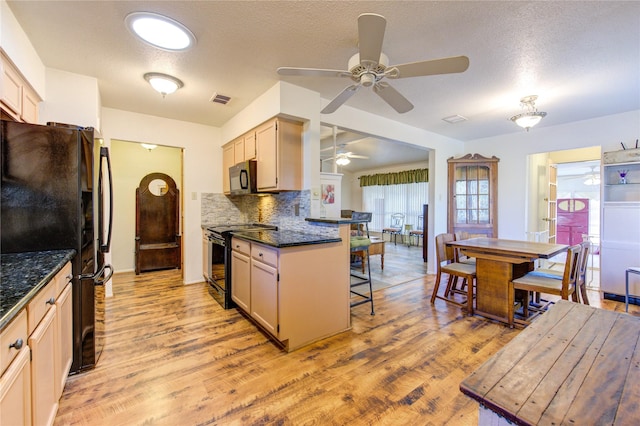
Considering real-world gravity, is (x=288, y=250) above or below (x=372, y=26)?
below

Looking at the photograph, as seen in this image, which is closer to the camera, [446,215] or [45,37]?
[45,37]

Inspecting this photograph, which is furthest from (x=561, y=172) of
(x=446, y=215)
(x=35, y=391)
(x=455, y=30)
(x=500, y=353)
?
(x=35, y=391)

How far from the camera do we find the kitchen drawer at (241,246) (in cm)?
271

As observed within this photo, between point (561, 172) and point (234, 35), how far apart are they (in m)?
8.35

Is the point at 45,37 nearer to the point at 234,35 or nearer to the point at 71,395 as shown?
the point at 234,35

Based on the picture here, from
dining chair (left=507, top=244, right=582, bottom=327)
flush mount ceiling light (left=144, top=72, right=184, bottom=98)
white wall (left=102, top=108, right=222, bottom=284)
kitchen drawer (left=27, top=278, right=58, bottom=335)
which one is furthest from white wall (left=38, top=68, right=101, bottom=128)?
dining chair (left=507, top=244, right=582, bottom=327)

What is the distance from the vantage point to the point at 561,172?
698 cm

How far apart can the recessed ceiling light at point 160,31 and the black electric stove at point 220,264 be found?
180 cm

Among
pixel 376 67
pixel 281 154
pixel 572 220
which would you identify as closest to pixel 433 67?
pixel 376 67

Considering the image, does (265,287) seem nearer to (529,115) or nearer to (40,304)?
(40,304)

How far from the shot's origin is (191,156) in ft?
13.8

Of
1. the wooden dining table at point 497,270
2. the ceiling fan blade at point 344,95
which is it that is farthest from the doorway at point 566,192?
the ceiling fan blade at point 344,95

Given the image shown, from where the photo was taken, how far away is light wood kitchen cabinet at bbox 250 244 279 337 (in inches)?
89.3

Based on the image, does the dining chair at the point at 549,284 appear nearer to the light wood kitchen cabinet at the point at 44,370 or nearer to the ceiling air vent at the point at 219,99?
the light wood kitchen cabinet at the point at 44,370
